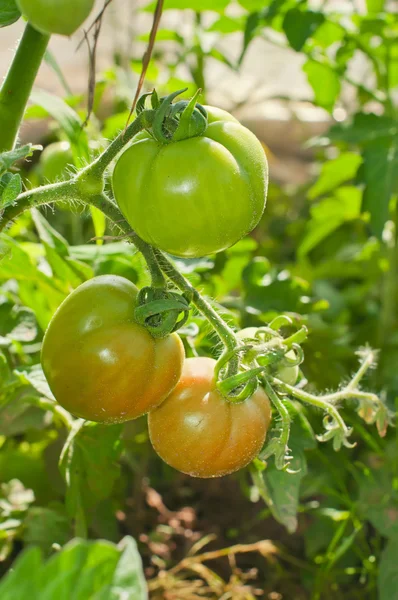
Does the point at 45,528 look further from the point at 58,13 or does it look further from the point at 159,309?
the point at 58,13

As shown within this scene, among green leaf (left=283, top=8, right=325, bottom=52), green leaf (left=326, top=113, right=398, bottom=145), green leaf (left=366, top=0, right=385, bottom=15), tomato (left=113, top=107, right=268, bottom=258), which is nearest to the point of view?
tomato (left=113, top=107, right=268, bottom=258)

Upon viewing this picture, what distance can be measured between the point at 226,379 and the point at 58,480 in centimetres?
58

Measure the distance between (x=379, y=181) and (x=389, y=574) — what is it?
635 millimetres

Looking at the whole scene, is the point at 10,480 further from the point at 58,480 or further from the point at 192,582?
the point at 192,582

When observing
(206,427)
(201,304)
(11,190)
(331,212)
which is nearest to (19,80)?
(11,190)

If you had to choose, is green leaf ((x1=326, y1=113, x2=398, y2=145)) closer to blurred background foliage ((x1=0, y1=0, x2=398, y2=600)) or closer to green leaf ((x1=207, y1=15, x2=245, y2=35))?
blurred background foliage ((x1=0, y1=0, x2=398, y2=600))

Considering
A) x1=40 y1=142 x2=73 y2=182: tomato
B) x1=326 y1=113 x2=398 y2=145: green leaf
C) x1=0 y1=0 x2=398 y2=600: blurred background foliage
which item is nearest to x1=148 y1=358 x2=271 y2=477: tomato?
x1=0 y1=0 x2=398 y2=600: blurred background foliage

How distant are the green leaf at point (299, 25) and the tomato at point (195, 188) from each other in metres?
0.63

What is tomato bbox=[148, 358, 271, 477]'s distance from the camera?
2.25 feet

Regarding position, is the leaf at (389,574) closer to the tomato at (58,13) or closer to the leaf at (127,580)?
the leaf at (127,580)

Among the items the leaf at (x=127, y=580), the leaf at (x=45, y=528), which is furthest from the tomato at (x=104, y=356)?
the leaf at (x=45, y=528)

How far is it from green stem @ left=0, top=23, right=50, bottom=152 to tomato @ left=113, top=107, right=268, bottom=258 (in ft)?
0.52

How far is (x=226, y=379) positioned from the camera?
667mm

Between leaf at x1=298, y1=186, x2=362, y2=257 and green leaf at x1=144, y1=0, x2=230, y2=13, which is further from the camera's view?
leaf at x1=298, y1=186, x2=362, y2=257
